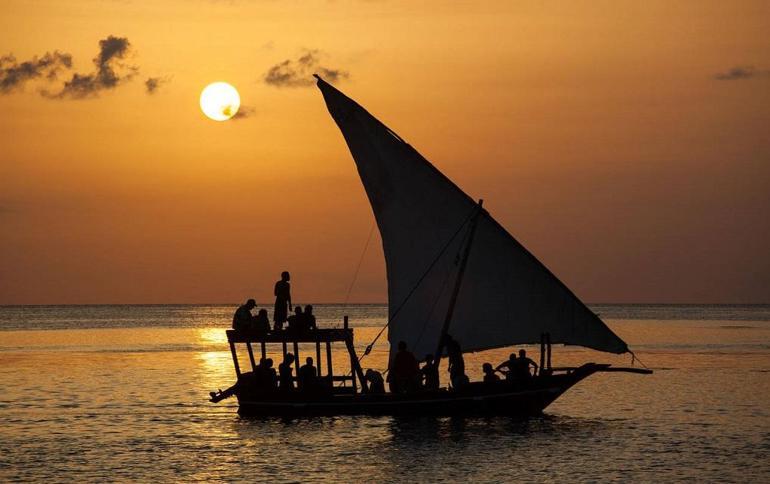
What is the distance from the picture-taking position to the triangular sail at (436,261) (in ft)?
115

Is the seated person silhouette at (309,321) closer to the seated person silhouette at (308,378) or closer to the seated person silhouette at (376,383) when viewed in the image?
the seated person silhouette at (308,378)

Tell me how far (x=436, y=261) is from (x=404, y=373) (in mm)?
3518

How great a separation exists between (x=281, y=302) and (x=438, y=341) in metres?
4.85

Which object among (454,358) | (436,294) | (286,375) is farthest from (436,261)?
(286,375)

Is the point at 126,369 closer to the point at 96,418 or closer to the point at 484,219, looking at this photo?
the point at 96,418

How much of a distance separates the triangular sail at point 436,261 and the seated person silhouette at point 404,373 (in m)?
1.11

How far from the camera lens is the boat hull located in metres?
35.3

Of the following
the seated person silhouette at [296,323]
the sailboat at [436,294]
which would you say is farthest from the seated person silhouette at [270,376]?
the seated person silhouette at [296,323]

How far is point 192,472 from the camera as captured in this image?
29.8 m

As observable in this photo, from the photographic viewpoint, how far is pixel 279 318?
35.5 m

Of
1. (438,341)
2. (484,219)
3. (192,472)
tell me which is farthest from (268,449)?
(484,219)

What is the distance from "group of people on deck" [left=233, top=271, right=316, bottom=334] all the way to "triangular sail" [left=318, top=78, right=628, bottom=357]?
2.57 m

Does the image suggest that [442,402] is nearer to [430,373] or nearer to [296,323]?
[430,373]

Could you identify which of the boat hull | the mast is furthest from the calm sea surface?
the mast
